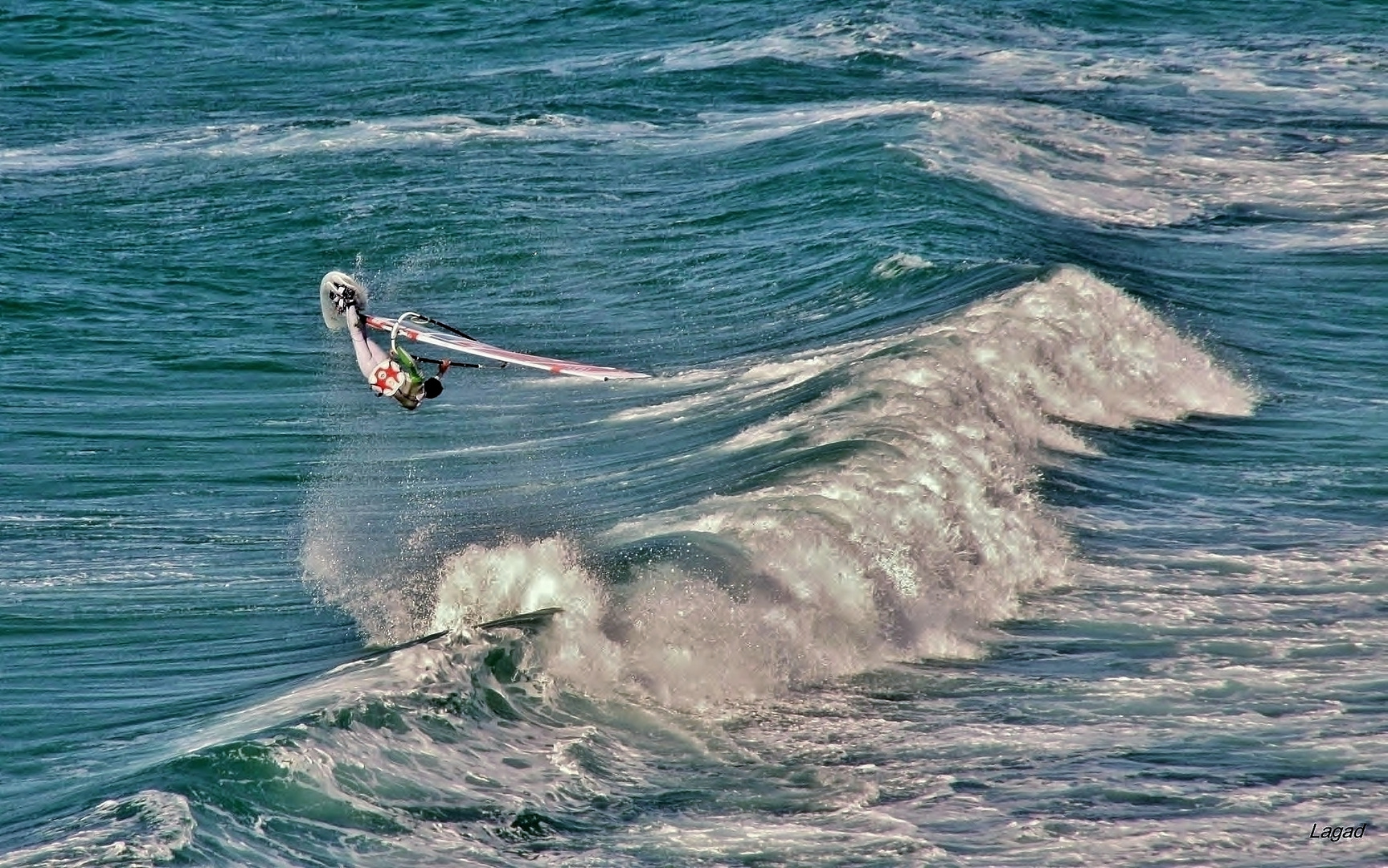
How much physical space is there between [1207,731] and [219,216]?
23.6 metres

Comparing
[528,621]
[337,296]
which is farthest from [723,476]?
[337,296]

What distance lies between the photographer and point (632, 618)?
14945 millimetres

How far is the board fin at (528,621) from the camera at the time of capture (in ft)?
48.0

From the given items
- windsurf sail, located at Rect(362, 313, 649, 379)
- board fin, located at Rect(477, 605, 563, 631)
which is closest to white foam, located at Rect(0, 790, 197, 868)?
board fin, located at Rect(477, 605, 563, 631)

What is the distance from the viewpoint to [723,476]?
18.3 metres

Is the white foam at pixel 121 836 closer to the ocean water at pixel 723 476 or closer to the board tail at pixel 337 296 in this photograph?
the ocean water at pixel 723 476

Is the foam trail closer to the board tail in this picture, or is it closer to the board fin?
the board fin

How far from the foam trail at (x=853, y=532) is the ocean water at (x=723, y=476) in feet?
0.19

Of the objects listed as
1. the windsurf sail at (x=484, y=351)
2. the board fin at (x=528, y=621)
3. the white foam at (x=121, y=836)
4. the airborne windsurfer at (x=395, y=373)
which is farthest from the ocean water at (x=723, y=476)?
the airborne windsurfer at (x=395, y=373)

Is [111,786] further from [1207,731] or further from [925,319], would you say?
[925,319]

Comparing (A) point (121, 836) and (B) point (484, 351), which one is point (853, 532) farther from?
(A) point (121, 836)

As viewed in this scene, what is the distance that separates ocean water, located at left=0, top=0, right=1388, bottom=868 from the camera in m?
12.2

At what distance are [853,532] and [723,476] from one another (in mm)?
2280

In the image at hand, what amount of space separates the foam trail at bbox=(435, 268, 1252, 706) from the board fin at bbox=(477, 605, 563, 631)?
0.20 meters
